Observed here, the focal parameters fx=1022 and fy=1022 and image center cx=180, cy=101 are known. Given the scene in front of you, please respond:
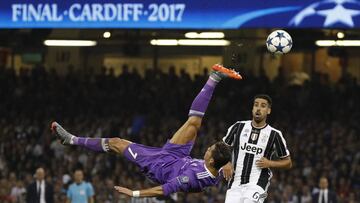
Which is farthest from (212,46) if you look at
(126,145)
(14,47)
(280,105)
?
(126,145)

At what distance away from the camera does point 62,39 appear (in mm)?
26438

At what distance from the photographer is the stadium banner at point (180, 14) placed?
1989 centimetres

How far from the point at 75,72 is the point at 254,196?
16.2 metres

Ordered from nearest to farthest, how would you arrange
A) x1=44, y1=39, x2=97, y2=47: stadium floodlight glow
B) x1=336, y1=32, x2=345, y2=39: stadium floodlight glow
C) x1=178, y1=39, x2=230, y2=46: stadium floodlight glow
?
x1=336, y1=32, x2=345, y2=39: stadium floodlight glow < x1=178, y1=39, x2=230, y2=46: stadium floodlight glow < x1=44, y1=39, x2=97, y2=47: stadium floodlight glow

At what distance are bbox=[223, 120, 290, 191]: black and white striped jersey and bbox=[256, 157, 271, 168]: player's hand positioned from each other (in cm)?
10

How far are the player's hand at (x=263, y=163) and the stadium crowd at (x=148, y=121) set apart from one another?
29.2ft

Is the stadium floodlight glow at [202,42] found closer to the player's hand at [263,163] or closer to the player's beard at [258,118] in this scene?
the player's beard at [258,118]

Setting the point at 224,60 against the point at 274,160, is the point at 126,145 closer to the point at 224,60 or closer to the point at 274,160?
the point at 274,160

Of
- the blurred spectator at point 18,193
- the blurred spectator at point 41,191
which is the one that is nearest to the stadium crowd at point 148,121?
the blurred spectator at point 18,193

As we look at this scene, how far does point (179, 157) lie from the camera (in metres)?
12.6

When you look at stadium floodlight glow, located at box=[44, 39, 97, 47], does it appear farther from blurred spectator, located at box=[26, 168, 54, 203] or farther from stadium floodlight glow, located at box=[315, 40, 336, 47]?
blurred spectator, located at box=[26, 168, 54, 203]

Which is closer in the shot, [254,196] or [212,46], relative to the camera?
[254,196]

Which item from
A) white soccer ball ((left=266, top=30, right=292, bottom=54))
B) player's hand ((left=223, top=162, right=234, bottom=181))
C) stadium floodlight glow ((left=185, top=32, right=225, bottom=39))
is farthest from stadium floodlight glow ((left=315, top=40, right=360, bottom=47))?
player's hand ((left=223, top=162, right=234, bottom=181))

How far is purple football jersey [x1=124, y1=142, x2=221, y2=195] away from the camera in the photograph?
39.8 ft
